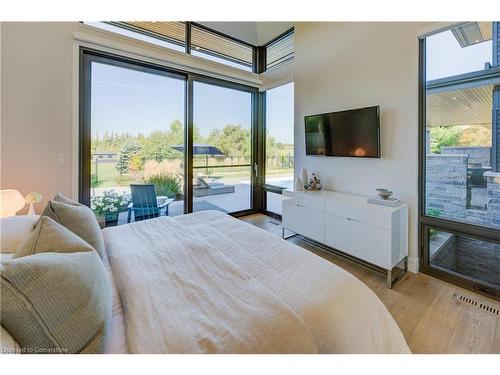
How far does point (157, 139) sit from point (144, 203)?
3.13ft

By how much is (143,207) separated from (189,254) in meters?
2.34

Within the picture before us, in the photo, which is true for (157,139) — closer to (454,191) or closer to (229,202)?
(229,202)

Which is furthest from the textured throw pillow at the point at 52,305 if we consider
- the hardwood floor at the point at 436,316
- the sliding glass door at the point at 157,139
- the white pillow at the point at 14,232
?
the sliding glass door at the point at 157,139

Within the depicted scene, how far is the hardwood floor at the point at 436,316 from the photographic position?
152 centimetres

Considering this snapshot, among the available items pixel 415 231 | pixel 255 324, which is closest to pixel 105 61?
pixel 255 324

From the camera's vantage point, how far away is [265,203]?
476cm

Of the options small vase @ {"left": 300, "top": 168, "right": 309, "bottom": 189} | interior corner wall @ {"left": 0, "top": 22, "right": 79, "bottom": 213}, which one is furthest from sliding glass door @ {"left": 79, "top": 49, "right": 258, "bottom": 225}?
small vase @ {"left": 300, "top": 168, "right": 309, "bottom": 189}

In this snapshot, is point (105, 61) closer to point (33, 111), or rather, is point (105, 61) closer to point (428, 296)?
point (33, 111)

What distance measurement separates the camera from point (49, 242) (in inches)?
37.6

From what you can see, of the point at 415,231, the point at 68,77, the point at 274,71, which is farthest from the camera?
the point at 274,71

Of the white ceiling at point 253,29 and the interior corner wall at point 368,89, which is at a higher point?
the white ceiling at point 253,29

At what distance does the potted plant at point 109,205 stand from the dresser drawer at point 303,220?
228 cm

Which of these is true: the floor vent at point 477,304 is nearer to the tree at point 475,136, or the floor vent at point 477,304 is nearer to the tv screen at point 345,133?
the tree at point 475,136

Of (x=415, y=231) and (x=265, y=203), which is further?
(x=265, y=203)
